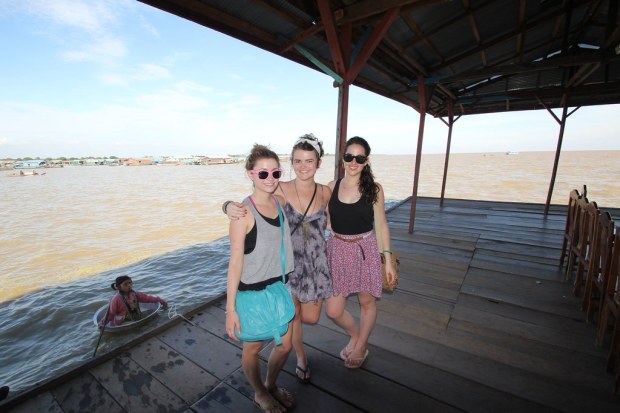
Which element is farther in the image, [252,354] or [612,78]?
[612,78]

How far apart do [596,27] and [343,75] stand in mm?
6525

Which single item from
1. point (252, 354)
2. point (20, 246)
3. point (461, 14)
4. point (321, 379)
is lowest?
point (20, 246)

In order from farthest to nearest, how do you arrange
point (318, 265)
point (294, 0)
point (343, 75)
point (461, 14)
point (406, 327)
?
point (461, 14) < point (343, 75) < point (294, 0) < point (406, 327) < point (318, 265)

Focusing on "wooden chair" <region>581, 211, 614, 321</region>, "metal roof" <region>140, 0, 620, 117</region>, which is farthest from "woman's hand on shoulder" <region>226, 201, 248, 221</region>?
"wooden chair" <region>581, 211, 614, 321</region>

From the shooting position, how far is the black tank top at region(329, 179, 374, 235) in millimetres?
2121

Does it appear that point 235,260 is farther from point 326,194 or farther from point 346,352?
point 346,352

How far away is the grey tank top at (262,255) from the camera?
174 centimetres

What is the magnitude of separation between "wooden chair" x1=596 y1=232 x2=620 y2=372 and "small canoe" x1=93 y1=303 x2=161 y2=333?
21.7 ft

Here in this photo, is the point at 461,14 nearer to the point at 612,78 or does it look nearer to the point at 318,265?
the point at 318,265

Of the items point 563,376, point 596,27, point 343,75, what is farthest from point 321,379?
point 596,27

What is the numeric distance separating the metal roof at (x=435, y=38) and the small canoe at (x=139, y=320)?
5.34 metres

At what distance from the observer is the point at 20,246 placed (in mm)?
11477

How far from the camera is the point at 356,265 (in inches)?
A: 86.5

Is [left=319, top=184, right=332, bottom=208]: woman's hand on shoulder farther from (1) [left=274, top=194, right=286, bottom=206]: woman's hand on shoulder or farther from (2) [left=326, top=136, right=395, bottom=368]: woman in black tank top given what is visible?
Answer: (1) [left=274, top=194, right=286, bottom=206]: woman's hand on shoulder
